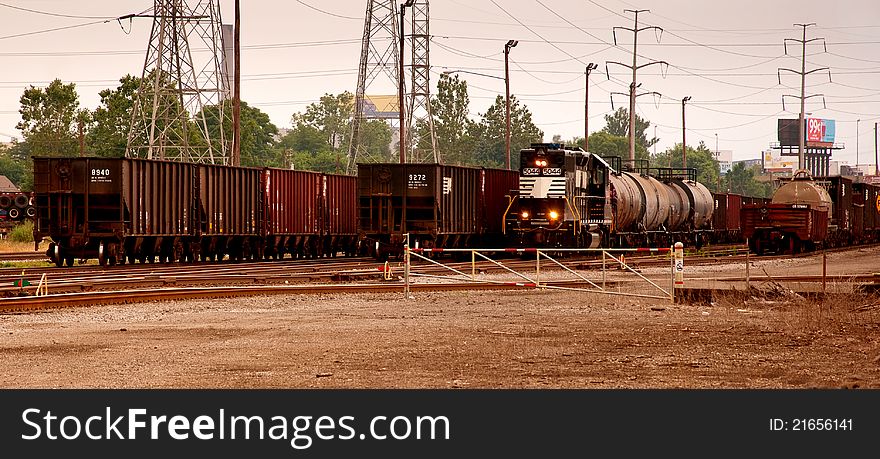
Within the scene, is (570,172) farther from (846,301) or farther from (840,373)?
(840,373)

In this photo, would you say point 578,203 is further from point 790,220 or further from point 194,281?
point 194,281

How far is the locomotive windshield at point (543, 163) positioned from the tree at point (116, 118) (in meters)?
53.2

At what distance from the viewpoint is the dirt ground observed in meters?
12.8

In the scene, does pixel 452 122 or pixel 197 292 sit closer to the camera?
pixel 197 292

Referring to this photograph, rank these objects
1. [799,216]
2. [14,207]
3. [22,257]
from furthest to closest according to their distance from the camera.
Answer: [14,207] < [799,216] < [22,257]

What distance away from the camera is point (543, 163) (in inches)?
1543

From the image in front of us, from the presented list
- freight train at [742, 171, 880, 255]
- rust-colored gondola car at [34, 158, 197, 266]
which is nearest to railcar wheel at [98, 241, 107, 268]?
rust-colored gondola car at [34, 158, 197, 266]

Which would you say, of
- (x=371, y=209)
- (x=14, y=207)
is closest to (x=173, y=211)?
(x=371, y=209)

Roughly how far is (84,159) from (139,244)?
9.62 feet

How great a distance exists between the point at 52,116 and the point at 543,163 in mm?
64294

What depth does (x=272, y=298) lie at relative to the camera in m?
24.0

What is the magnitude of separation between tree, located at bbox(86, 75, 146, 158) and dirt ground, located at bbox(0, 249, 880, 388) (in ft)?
224

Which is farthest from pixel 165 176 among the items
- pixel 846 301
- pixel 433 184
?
pixel 846 301
